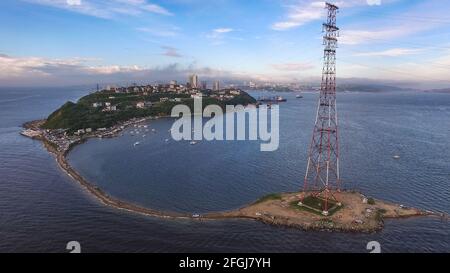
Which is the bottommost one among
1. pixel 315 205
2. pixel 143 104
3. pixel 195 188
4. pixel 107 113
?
pixel 195 188

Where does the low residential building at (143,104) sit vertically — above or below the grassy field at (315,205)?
above

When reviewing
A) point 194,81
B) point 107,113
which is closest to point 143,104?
point 107,113

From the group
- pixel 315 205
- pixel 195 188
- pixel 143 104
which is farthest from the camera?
pixel 143 104

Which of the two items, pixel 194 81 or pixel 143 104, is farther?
pixel 194 81

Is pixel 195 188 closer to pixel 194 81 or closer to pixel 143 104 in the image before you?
pixel 143 104

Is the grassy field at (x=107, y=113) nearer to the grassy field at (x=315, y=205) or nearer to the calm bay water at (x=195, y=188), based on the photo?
the calm bay water at (x=195, y=188)

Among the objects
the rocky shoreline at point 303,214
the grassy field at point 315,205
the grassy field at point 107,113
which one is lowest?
the rocky shoreline at point 303,214

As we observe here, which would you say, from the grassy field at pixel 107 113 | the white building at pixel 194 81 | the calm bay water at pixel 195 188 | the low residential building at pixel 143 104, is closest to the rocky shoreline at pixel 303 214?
the calm bay water at pixel 195 188

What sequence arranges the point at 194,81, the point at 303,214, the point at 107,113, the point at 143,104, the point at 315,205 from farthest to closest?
1. the point at 194,81
2. the point at 143,104
3. the point at 107,113
4. the point at 315,205
5. the point at 303,214

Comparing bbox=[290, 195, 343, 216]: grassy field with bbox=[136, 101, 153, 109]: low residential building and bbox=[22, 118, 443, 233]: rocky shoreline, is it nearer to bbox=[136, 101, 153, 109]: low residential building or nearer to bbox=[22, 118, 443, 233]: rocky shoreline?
bbox=[22, 118, 443, 233]: rocky shoreline
